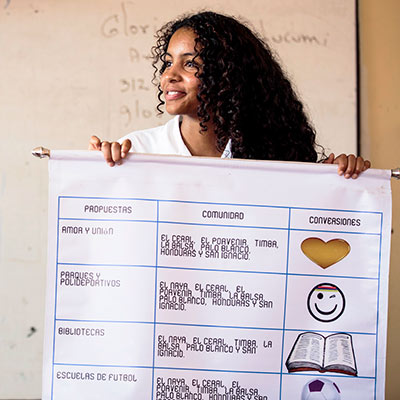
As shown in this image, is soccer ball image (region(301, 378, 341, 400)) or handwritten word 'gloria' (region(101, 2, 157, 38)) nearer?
soccer ball image (region(301, 378, 341, 400))

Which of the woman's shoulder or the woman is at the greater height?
the woman

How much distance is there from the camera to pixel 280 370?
3.79ft

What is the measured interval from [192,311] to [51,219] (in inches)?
14.7

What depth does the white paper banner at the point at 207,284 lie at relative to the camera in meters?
1.15

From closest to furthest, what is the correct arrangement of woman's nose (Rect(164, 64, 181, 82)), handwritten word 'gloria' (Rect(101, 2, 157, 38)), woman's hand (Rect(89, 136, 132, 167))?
1. woman's hand (Rect(89, 136, 132, 167))
2. woman's nose (Rect(164, 64, 181, 82))
3. handwritten word 'gloria' (Rect(101, 2, 157, 38))

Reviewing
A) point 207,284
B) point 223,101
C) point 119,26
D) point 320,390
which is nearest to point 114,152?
point 207,284

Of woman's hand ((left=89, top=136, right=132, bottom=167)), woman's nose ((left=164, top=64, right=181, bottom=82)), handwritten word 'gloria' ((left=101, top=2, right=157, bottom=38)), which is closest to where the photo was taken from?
woman's hand ((left=89, top=136, right=132, bottom=167))

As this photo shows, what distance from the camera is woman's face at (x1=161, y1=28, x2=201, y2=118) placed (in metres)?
1.44

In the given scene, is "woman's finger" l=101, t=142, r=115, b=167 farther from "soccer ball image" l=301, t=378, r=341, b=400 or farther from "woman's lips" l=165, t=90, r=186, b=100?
"soccer ball image" l=301, t=378, r=341, b=400

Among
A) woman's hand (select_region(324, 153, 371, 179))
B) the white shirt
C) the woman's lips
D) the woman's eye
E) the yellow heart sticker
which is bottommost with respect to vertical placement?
the yellow heart sticker

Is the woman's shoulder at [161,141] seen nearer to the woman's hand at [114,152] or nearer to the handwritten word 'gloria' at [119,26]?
the woman's hand at [114,152]

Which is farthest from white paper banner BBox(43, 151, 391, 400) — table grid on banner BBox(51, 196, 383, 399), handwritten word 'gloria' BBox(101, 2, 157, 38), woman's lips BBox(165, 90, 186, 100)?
handwritten word 'gloria' BBox(101, 2, 157, 38)

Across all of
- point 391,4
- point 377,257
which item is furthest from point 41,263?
point 391,4

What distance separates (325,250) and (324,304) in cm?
12
